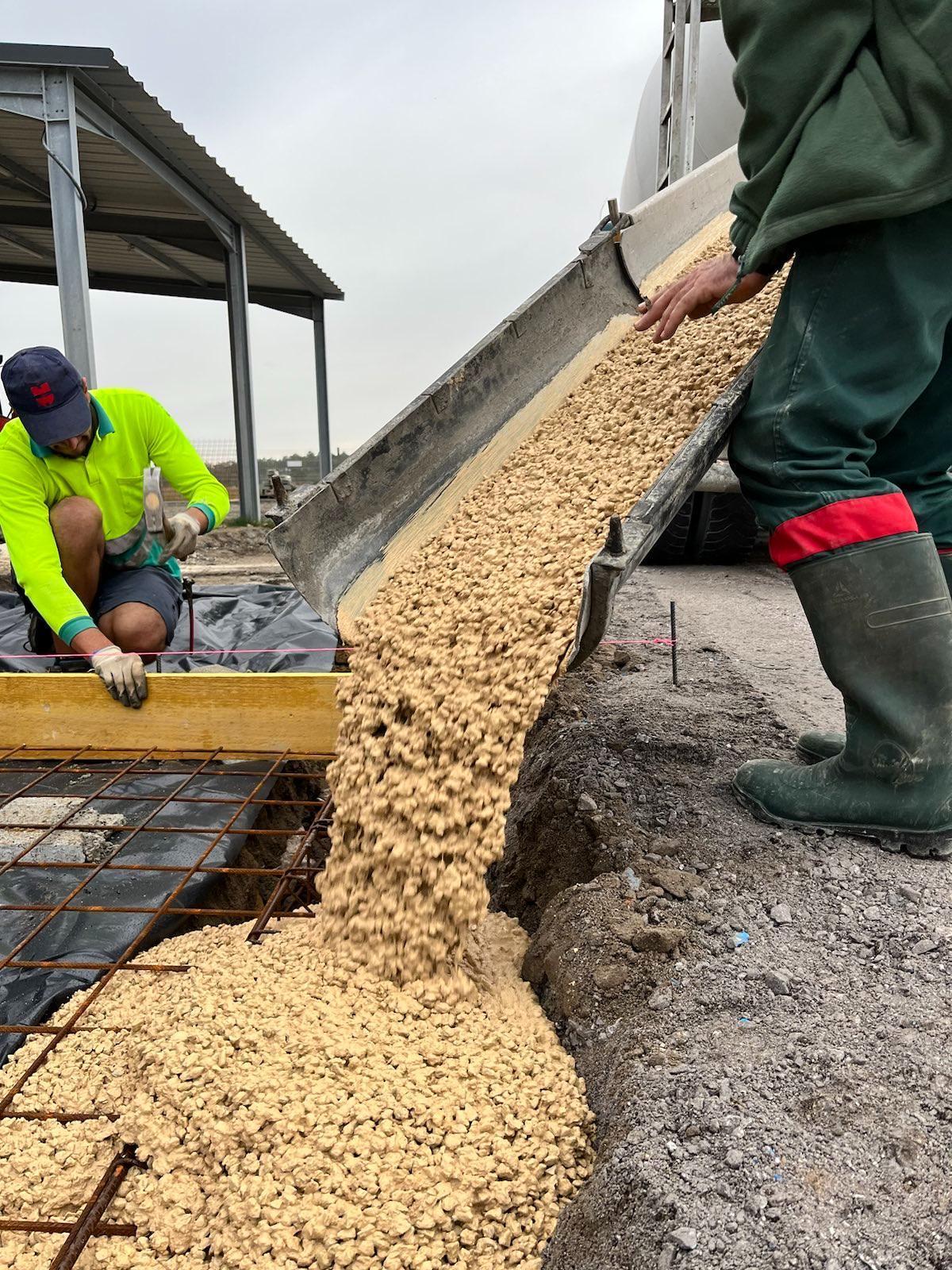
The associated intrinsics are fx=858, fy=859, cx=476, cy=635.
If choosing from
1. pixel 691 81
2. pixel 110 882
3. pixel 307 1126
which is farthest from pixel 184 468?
pixel 691 81

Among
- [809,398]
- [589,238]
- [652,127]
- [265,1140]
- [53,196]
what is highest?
[652,127]

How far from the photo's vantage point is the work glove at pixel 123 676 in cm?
227

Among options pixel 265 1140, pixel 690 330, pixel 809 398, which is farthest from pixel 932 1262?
pixel 690 330

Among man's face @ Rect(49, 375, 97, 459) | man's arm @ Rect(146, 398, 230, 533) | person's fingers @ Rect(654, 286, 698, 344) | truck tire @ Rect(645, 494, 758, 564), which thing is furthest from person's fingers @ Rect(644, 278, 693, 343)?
truck tire @ Rect(645, 494, 758, 564)

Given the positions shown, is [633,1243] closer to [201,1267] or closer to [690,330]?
[201,1267]

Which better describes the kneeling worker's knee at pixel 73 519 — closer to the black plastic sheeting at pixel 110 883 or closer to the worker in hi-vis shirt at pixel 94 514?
the worker in hi-vis shirt at pixel 94 514

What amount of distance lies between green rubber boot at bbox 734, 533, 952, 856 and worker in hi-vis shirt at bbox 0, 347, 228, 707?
1714 mm

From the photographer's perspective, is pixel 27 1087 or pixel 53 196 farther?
pixel 53 196

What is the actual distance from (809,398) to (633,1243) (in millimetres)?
1299

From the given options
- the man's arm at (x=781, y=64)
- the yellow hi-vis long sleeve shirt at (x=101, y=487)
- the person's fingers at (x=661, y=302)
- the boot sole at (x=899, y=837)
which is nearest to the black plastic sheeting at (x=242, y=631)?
the yellow hi-vis long sleeve shirt at (x=101, y=487)

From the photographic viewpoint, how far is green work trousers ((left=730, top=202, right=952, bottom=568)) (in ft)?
4.82

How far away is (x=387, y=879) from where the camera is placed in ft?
4.90

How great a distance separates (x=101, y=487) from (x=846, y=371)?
2.38 meters

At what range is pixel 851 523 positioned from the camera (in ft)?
4.90
